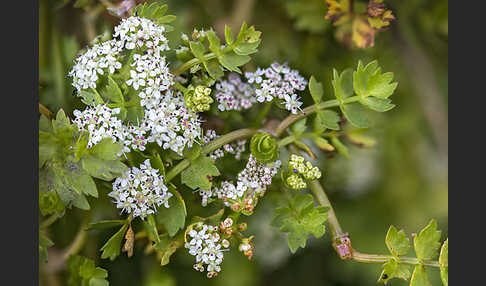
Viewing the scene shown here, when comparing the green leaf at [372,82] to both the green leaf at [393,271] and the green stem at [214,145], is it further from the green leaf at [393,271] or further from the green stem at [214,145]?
the green leaf at [393,271]

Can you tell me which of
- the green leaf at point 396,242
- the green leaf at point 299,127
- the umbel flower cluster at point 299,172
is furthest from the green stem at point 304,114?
the green leaf at point 396,242

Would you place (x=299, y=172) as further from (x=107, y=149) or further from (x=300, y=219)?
(x=107, y=149)

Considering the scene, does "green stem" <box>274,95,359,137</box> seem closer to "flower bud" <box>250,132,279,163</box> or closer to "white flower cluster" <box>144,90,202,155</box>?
"flower bud" <box>250,132,279,163</box>

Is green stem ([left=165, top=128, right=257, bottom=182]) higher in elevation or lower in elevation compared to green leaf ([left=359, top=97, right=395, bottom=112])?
lower

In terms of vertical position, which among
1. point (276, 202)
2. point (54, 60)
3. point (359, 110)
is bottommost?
point (276, 202)

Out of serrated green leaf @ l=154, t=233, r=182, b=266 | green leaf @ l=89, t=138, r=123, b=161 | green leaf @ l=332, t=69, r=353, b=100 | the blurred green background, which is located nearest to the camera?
green leaf @ l=89, t=138, r=123, b=161

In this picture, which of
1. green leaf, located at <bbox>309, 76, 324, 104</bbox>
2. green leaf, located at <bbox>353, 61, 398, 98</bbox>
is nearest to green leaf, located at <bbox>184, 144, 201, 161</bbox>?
green leaf, located at <bbox>309, 76, 324, 104</bbox>

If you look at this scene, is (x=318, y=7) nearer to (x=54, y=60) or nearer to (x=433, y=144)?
(x=433, y=144)

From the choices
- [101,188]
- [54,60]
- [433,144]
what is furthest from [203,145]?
[433,144]
